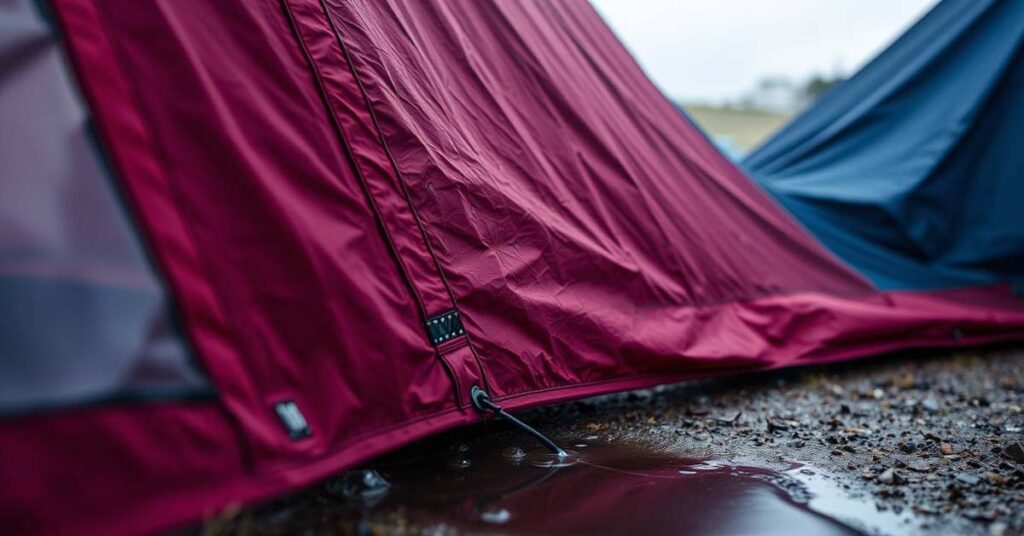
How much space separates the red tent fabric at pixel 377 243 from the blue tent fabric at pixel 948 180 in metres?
0.70

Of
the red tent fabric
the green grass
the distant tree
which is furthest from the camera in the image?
the distant tree

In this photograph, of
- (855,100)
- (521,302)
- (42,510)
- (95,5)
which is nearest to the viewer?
(42,510)

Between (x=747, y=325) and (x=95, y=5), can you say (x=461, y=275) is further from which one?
(x=747, y=325)

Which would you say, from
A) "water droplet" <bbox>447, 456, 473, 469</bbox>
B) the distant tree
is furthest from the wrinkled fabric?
the distant tree

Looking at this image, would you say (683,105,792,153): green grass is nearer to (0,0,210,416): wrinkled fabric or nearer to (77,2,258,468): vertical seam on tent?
(77,2,258,468): vertical seam on tent

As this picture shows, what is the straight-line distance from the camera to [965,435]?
8.24ft

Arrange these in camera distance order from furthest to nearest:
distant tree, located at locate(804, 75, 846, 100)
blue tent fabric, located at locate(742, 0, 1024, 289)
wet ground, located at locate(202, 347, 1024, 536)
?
distant tree, located at locate(804, 75, 846, 100) → blue tent fabric, located at locate(742, 0, 1024, 289) → wet ground, located at locate(202, 347, 1024, 536)

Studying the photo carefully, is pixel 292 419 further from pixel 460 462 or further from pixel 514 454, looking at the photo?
pixel 514 454

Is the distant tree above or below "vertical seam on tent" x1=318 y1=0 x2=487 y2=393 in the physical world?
below

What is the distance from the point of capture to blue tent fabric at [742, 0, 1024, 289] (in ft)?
12.2

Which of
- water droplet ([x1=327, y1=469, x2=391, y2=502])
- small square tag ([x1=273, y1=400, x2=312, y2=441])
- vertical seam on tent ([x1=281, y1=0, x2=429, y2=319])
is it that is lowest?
water droplet ([x1=327, y1=469, x2=391, y2=502])

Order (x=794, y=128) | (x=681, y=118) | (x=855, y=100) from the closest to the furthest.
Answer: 1. (x=681, y=118)
2. (x=855, y=100)
3. (x=794, y=128)

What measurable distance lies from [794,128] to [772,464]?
2.94 metres

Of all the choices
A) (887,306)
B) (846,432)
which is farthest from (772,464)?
(887,306)
